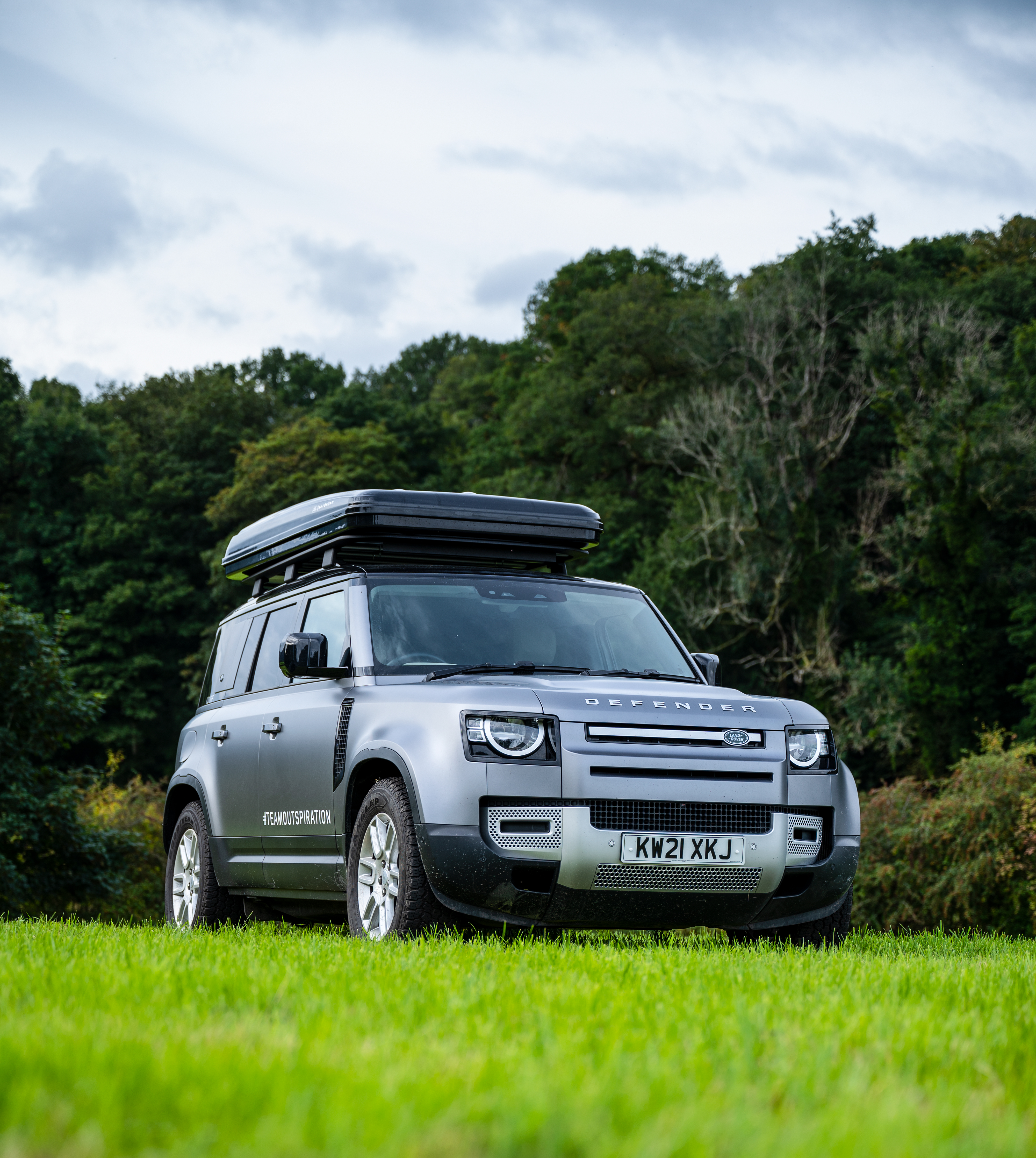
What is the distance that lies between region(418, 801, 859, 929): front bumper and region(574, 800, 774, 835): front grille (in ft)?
0.12

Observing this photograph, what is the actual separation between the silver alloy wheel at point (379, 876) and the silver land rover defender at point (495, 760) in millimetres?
14

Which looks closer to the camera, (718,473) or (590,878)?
(590,878)

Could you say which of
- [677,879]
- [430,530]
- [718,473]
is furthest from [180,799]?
[718,473]

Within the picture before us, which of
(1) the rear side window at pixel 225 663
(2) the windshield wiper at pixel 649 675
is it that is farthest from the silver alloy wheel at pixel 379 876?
(1) the rear side window at pixel 225 663

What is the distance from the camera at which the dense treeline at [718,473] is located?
39.4 metres

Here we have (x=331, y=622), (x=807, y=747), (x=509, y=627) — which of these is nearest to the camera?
(x=807, y=747)

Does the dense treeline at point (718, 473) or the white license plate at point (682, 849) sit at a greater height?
the dense treeline at point (718, 473)

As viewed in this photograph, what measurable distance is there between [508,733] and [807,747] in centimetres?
161

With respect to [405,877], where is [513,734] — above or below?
above

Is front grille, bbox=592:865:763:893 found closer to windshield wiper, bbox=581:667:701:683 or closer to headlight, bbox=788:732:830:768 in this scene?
headlight, bbox=788:732:830:768

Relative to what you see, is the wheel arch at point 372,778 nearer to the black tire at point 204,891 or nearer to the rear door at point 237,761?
the rear door at point 237,761

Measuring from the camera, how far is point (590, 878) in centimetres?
697

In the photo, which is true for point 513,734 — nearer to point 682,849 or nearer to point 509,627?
point 682,849

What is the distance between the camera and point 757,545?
1654 inches
